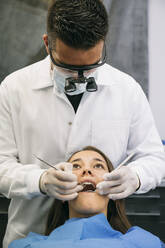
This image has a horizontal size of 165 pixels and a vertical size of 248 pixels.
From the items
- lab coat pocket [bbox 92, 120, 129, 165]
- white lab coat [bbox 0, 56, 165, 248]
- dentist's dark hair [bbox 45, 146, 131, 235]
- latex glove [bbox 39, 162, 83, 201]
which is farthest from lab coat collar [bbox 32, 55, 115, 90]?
latex glove [bbox 39, 162, 83, 201]

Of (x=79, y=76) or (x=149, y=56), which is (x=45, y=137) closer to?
(x=79, y=76)

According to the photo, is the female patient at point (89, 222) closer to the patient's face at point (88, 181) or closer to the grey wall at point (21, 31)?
the patient's face at point (88, 181)

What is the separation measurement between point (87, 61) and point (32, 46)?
1.47 m

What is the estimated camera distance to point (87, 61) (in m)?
1.67

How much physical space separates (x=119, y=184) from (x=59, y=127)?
48 cm

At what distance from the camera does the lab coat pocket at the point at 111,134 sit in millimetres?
2061

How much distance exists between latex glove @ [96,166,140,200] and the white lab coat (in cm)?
19

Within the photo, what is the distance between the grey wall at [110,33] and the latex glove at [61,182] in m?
1.51

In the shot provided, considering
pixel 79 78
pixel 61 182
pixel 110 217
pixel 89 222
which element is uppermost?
pixel 79 78

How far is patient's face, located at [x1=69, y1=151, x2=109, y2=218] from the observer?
1.90 meters

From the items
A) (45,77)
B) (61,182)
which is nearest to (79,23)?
(45,77)

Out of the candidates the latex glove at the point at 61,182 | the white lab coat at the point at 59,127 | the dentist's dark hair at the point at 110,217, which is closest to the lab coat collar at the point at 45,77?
the white lab coat at the point at 59,127

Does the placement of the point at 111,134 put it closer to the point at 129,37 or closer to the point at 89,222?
the point at 89,222

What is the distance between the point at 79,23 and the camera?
158 centimetres
